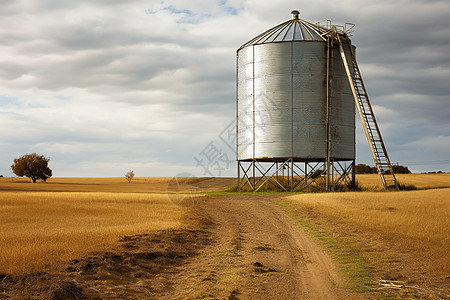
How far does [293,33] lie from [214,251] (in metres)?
35.2

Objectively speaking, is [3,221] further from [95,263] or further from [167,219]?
[95,263]

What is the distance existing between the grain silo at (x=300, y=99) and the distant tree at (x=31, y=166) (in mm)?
63165

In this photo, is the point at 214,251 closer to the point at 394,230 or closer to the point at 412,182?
the point at 394,230

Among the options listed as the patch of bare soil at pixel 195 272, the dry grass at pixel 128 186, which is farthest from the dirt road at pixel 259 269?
the dry grass at pixel 128 186

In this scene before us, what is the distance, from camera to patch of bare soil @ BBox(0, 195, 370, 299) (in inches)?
361

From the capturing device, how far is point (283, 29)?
152 feet

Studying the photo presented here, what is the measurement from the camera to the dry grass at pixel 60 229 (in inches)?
446

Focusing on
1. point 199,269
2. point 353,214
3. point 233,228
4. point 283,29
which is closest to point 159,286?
point 199,269

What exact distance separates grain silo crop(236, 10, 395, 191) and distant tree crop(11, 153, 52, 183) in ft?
207

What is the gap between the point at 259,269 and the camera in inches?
445

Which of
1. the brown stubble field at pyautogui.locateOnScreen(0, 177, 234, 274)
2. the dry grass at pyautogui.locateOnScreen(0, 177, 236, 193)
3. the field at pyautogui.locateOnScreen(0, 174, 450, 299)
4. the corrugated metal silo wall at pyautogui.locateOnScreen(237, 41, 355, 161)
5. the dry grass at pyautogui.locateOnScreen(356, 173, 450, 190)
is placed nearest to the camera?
the field at pyautogui.locateOnScreen(0, 174, 450, 299)

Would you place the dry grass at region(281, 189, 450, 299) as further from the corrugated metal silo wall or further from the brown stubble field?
the corrugated metal silo wall

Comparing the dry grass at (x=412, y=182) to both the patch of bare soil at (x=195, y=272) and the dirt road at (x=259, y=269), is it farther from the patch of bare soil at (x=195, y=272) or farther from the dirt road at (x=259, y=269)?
the patch of bare soil at (x=195, y=272)

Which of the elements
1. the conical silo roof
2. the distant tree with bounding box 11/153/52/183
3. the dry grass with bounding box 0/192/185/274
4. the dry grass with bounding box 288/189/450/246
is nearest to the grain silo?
the conical silo roof
